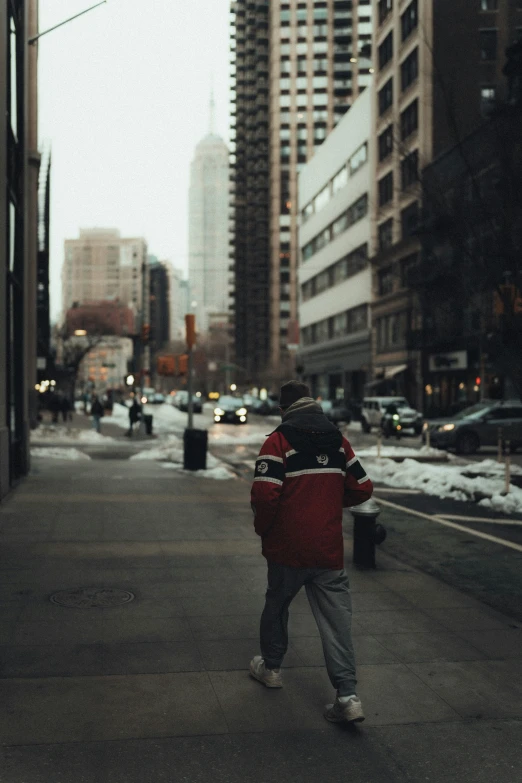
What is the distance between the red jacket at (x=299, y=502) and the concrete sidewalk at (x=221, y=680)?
905 mm

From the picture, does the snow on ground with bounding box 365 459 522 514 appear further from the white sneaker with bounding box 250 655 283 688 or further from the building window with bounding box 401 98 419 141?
the building window with bounding box 401 98 419 141

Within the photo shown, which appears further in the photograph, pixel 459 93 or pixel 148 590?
pixel 459 93

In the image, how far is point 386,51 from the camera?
60906 millimetres

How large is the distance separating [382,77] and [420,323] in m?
20.3

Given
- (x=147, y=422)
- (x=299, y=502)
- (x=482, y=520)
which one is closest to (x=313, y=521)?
(x=299, y=502)

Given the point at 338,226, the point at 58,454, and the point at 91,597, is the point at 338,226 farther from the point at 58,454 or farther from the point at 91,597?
the point at 91,597

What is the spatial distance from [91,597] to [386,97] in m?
58.5

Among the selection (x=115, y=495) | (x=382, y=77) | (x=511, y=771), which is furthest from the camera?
(x=382, y=77)

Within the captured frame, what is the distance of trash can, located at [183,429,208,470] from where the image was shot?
1991 cm

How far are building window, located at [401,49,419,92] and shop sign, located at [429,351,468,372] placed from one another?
17.4 metres

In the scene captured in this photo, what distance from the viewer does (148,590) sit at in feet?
25.8

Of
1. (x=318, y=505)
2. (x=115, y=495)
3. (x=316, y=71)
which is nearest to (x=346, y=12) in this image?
(x=316, y=71)

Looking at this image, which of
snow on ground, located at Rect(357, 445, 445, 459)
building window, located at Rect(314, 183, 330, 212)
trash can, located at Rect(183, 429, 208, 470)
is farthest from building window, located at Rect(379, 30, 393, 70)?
trash can, located at Rect(183, 429, 208, 470)

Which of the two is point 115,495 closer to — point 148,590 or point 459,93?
point 148,590
